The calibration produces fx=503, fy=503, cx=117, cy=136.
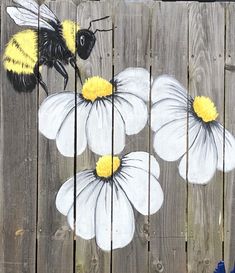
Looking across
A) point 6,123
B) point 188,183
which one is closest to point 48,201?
point 6,123

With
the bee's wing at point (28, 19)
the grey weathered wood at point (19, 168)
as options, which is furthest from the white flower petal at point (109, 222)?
the bee's wing at point (28, 19)

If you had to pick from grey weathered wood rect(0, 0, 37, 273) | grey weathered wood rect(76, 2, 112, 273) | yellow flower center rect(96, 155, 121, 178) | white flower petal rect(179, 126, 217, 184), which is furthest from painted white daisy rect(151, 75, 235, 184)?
grey weathered wood rect(0, 0, 37, 273)

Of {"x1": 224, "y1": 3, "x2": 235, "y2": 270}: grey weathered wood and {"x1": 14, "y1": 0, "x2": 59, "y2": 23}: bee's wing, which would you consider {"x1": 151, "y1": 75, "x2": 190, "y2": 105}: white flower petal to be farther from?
{"x1": 14, "y1": 0, "x2": 59, "y2": 23}: bee's wing

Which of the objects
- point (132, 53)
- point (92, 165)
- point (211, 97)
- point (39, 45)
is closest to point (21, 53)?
point (39, 45)

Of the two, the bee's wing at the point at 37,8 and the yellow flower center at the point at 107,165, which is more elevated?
the bee's wing at the point at 37,8

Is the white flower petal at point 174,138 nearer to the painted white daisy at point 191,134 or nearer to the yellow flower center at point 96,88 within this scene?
the painted white daisy at point 191,134

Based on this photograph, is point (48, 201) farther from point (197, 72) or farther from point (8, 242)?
point (197, 72)
